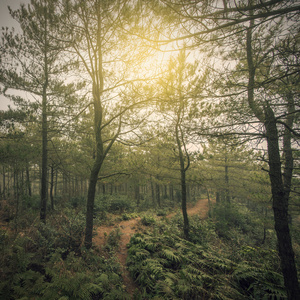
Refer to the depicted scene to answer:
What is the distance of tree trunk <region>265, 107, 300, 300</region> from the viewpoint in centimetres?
289

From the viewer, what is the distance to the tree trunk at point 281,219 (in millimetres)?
2886

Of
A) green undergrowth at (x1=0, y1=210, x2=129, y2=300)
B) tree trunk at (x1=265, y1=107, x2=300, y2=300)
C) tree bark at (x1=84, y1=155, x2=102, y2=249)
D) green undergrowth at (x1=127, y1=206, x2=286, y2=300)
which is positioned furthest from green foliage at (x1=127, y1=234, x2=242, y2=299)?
tree bark at (x1=84, y1=155, x2=102, y2=249)

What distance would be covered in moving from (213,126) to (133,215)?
29.0 ft

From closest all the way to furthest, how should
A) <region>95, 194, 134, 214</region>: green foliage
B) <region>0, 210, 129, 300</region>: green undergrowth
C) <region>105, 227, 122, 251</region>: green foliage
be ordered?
<region>0, 210, 129, 300</region>: green undergrowth
<region>105, 227, 122, 251</region>: green foliage
<region>95, 194, 134, 214</region>: green foliage

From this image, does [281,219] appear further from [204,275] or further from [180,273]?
[180,273]

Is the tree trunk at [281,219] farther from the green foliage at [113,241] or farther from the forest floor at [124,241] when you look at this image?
the green foliage at [113,241]

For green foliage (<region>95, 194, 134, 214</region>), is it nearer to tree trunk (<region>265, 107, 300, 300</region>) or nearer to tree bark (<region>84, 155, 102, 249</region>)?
tree bark (<region>84, 155, 102, 249</region>)

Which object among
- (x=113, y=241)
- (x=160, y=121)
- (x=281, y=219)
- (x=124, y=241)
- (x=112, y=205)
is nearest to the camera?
(x=281, y=219)

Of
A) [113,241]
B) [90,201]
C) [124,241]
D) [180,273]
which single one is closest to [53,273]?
[90,201]

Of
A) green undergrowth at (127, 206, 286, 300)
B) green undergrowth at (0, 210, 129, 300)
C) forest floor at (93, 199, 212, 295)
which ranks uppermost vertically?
green undergrowth at (0, 210, 129, 300)

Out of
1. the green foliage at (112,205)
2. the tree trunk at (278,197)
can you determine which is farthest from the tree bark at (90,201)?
the green foliage at (112,205)

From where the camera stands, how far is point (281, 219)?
10.3 feet

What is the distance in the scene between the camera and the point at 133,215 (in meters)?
9.95

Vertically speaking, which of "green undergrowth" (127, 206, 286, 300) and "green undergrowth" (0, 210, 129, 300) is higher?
"green undergrowth" (0, 210, 129, 300)
